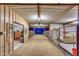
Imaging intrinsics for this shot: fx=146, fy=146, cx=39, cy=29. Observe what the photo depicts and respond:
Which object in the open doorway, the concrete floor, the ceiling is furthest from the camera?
the open doorway

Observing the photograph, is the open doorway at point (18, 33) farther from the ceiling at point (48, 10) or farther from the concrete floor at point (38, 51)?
the ceiling at point (48, 10)

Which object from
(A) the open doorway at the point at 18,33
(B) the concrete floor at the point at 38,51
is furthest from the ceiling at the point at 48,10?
(B) the concrete floor at the point at 38,51

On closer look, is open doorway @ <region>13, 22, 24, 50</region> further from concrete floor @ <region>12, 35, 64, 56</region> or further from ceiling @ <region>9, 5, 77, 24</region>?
ceiling @ <region>9, 5, 77, 24</region>

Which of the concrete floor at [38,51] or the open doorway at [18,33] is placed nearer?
the concrete floor at [38,51]

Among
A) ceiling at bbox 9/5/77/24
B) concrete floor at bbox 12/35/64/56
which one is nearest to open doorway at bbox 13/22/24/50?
concrete floor at bbox 12/35/64/56

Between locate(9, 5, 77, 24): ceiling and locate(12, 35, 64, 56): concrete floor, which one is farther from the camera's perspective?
locate(12, 35, 64, 56): concrete floor

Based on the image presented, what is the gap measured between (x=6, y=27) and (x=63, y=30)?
547cm

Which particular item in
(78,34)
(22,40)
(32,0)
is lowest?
(22,40)

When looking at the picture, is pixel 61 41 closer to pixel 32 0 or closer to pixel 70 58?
pixel 32 0

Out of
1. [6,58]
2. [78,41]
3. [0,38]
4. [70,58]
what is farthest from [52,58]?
[0,38]

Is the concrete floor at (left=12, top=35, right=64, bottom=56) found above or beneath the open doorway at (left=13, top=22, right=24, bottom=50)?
beneath

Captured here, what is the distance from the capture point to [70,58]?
2.28 metres

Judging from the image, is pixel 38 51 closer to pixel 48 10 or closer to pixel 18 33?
pixel 48 10

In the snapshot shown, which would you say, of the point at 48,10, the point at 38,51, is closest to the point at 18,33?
the point at 38,51
